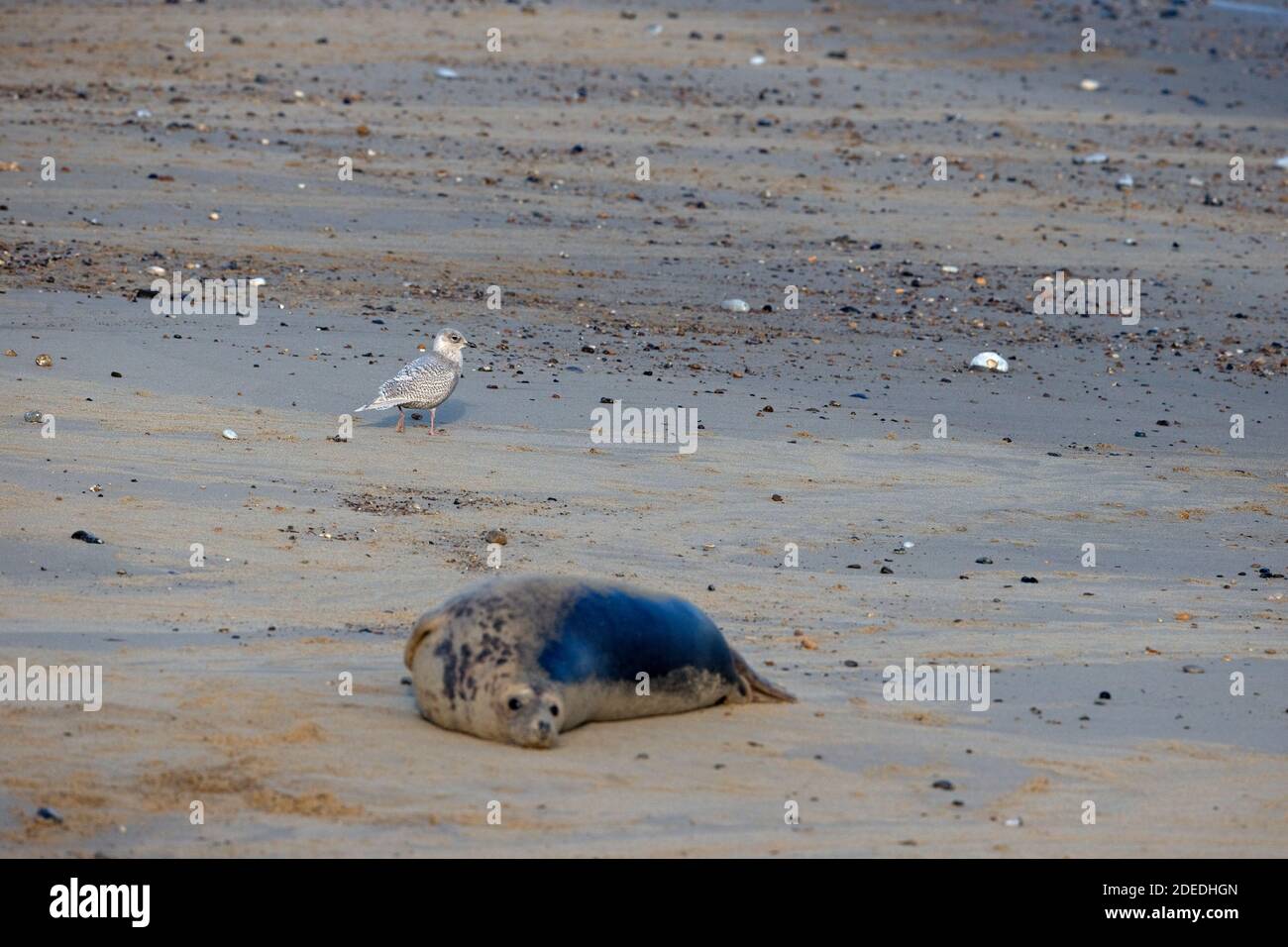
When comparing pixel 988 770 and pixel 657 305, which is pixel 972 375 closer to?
pixel 657 305

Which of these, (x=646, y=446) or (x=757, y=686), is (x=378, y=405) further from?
(x=757, y=686)

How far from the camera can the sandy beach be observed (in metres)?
5.71

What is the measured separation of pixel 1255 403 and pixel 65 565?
25.4 feet

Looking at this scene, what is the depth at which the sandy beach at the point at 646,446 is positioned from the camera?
571cm

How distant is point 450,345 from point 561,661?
13.7ft

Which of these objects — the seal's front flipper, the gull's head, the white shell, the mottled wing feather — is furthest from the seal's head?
the white shell

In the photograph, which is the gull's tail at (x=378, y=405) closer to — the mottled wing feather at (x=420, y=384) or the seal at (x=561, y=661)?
the mottled wing feather at (x=420, y=384)

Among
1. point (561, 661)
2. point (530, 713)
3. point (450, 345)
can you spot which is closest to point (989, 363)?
point (450, 345)

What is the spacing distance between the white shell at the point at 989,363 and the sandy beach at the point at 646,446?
Result: 189 millimetres

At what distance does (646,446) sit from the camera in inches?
390

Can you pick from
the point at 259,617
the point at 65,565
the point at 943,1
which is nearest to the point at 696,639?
the point at 259,617

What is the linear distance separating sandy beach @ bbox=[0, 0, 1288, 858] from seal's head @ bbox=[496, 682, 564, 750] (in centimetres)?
9

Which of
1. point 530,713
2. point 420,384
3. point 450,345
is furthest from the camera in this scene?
point 450,345

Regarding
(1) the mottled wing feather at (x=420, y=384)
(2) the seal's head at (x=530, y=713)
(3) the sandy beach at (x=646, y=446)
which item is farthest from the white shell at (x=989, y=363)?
(2) the seal's head at (x=530, y=713)
